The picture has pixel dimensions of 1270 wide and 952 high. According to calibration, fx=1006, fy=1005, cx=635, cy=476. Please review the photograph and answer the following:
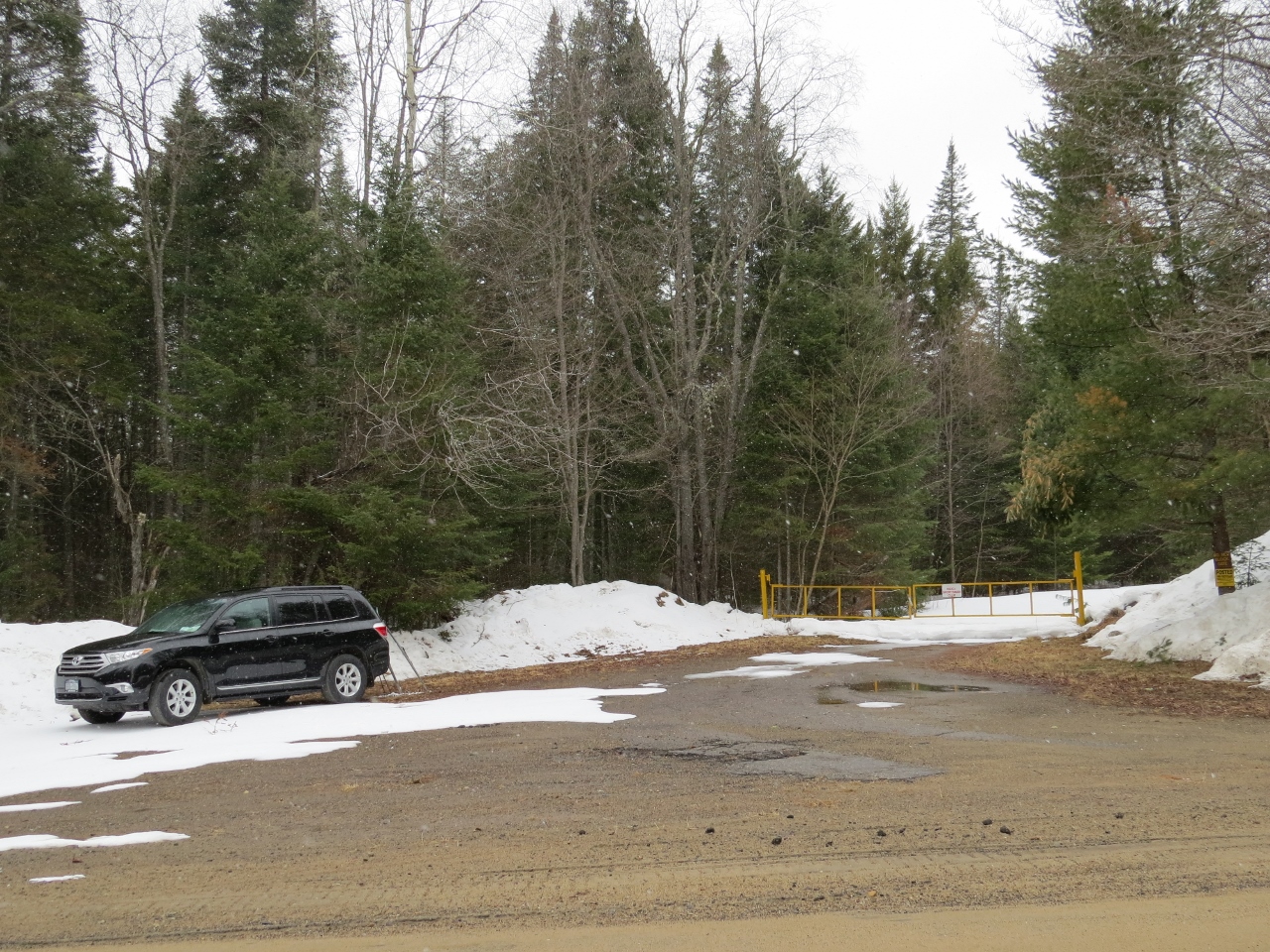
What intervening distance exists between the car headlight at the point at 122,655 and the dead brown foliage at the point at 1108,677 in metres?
11.9

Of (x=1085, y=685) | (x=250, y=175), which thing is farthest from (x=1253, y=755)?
(x=250, y=175)

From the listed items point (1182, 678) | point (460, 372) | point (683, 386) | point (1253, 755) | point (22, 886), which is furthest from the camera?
point (683, 386)

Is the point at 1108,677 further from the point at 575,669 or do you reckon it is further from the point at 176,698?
the point at 176,698

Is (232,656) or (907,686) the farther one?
(907,686)

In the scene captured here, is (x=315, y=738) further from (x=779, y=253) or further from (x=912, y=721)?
(x=779, y=253)

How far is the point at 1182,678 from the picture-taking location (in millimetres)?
14391

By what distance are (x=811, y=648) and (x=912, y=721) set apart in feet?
37.9

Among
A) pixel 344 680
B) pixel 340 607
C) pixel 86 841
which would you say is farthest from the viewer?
pixel 340 607

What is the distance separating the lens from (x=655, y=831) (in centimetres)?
637

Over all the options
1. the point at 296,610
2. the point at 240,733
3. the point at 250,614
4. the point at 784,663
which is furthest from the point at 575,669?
the point at 240,733

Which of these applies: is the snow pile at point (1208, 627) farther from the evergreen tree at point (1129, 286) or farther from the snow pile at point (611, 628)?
the snow pile at point (611, 628)

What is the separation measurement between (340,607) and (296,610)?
699mm

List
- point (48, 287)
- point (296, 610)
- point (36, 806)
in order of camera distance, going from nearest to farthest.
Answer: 1. point (36, 806)
2. point (296, 610)
3. point (48, 287)

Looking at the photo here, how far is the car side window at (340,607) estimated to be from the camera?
14375 mm
